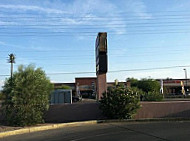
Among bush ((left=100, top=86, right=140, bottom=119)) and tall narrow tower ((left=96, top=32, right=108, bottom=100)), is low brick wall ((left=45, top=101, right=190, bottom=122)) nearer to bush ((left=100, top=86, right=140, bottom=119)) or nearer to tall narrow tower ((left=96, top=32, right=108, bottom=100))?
bush ((left=100, top=86, right=140, bottom=119))

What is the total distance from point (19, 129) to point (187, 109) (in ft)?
33.7

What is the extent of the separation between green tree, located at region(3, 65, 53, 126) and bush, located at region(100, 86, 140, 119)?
352cm

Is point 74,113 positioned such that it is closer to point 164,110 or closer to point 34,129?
point 34,129

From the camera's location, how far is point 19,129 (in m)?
12.6

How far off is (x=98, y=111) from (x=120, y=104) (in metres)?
1.94

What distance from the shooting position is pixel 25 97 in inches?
557

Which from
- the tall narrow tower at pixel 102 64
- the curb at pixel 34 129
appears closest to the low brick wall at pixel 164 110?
the tall narrow tower at pixel 102 64

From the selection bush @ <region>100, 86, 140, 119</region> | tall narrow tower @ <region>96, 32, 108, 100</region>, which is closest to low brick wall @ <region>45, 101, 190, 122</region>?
bush @ <region>100, 86, 140, 119</region>

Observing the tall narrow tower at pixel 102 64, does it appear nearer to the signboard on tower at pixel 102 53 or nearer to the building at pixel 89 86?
the signboard on tower at pixel 102 53

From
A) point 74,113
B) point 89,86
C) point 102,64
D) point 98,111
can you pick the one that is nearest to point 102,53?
point 102,64

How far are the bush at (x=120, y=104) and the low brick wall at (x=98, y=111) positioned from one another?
1.05m

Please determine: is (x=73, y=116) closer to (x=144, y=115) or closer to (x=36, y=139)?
(x=144, y=115)

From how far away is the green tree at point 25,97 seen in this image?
13953 millimetres

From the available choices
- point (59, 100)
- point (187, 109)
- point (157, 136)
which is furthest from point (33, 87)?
point (59, 100)
